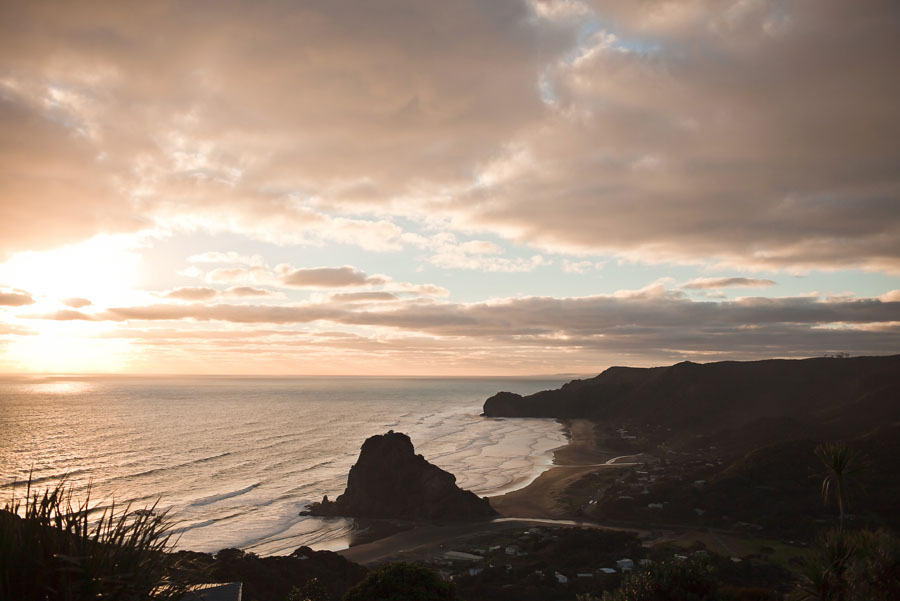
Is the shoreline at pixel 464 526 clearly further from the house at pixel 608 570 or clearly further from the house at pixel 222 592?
the house at pixel 222 592

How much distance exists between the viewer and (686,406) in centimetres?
11956

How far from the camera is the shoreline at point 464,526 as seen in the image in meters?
45.1

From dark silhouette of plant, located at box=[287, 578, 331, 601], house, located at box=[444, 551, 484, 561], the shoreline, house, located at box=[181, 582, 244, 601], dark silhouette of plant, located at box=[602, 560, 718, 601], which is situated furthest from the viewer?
the shoreline

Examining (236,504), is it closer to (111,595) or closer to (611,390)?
(111,595)

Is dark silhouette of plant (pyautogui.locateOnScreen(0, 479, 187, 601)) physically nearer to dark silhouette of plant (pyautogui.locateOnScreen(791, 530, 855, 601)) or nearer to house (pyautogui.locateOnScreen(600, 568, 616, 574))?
dark silhouette of plant (pyautogui.locateOnScreen(791, 530, 855, 601))

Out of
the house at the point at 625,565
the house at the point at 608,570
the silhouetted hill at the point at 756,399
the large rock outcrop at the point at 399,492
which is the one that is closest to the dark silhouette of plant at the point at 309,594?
the house at the point at 608,570

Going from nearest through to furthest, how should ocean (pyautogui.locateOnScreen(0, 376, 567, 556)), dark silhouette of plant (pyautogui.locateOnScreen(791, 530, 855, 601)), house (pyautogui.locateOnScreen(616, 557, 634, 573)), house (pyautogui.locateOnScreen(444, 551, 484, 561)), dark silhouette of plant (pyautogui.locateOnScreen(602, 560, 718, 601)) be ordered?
dark silhouette of plant (pyautogui.locateOnScreen(791, 530, 855, 601)), dark silhouette of plant (pyautogui.locateOnScreen(602, 560, 718, 601)), house (pyautogui.locateOnScreen(616, 557, 634, 573)), house (pyautogui.locateOnScreen(444, 551, 484, 561)), ocean (pyautogui.locateOnScreen(0, 376, 567, 556))

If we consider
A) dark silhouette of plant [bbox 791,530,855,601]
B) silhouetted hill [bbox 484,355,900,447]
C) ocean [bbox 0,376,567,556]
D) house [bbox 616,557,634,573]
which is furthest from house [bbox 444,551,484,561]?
silhouetted hill [bbox 484,355,900,447]

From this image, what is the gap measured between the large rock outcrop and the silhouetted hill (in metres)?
49.4

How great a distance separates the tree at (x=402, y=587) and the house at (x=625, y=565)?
53.7 ft

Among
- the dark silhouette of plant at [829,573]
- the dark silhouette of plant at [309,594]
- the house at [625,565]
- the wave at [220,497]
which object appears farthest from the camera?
the wave at [220,497]

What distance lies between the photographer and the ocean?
53.8 m

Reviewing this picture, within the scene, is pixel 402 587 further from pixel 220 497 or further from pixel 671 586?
pixel 220 497

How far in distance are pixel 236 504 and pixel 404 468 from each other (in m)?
18.4
